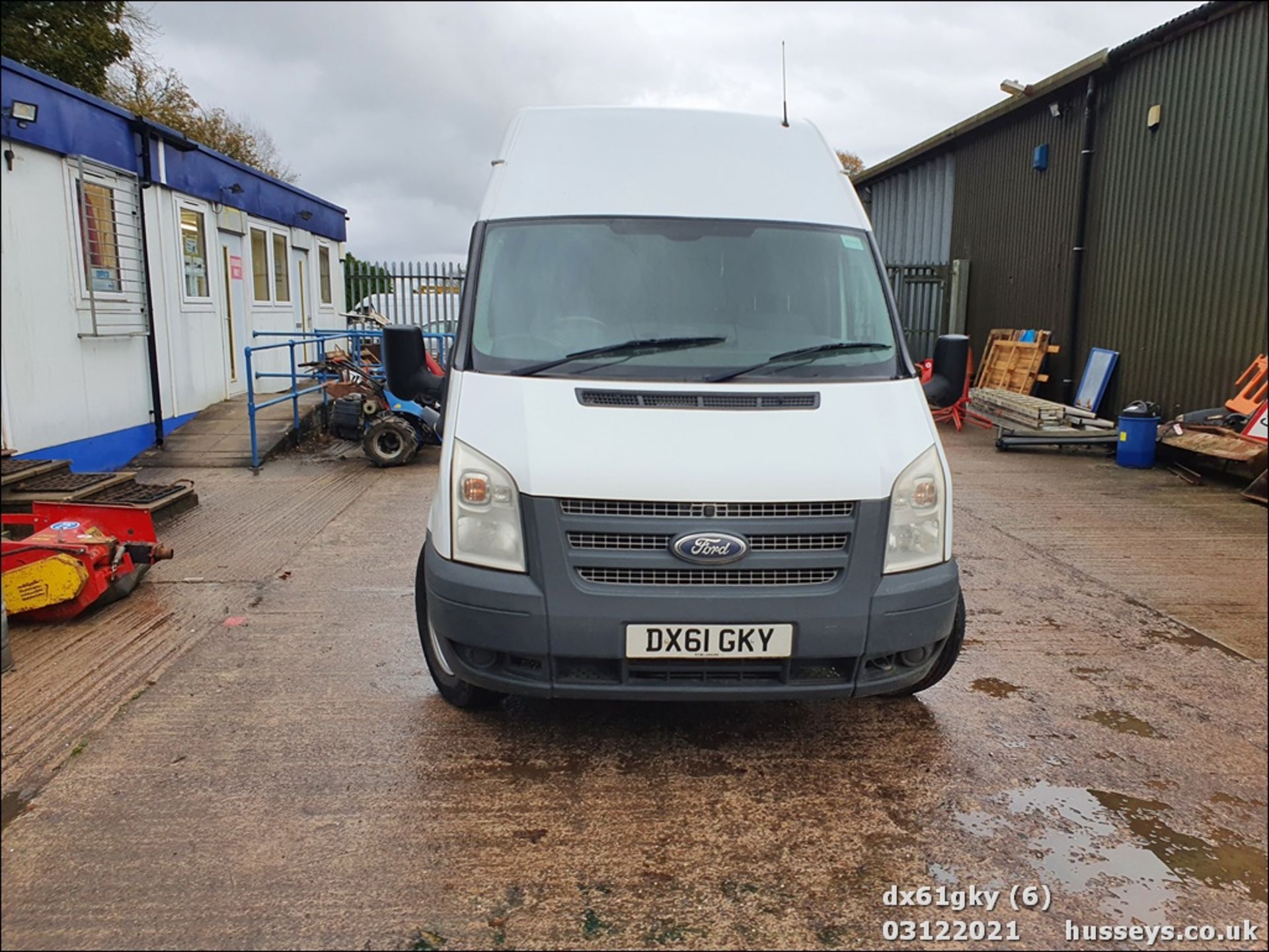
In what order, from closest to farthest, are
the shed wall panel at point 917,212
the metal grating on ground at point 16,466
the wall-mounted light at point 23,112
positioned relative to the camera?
the metal grating on ground at point 16,466, the wall-mounted light at point 23,112, the shed wall panel at point 917,212

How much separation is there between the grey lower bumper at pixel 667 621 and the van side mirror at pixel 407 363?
1.20 meters

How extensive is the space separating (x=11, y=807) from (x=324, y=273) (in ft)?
53.2

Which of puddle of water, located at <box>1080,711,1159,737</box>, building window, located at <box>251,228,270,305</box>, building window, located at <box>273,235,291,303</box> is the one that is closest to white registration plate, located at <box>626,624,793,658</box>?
puddle of water, located at <box>1080,711,1159,737</box>

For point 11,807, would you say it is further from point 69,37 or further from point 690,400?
point 69,37

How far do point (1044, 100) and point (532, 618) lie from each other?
13069 mm

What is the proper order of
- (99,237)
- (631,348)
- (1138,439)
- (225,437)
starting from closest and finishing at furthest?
(631,348)
(99,237)
(1138,439)
(225,437)

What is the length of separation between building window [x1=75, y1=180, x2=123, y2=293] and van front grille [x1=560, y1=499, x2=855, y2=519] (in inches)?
309

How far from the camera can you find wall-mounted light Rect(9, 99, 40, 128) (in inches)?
293

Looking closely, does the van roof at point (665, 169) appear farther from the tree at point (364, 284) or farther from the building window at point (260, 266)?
the tree at point (364, 284)

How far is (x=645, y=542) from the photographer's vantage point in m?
3.14

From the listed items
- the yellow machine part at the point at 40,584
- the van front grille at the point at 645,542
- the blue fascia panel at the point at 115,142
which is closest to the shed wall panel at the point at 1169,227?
the van front grille at the point at 645,542

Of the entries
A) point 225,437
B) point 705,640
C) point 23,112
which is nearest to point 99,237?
point 23,112

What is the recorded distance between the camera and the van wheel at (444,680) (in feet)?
12.5

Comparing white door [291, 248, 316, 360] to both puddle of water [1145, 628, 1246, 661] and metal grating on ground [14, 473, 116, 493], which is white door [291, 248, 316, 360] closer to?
metal grating on ground [14, 473, 116, 493]
